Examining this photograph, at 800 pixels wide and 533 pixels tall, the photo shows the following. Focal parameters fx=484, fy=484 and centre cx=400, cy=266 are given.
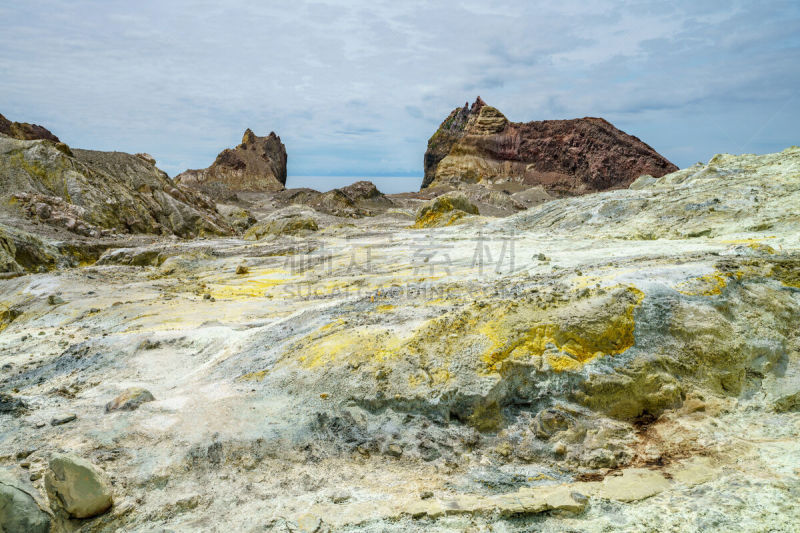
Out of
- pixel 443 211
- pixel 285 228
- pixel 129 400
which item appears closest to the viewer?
pixel 129 400

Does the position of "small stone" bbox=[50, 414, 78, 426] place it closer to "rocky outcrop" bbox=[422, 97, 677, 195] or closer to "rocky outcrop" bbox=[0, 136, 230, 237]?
"rocky outcrop" bbox=[0, 136, 230, 237]

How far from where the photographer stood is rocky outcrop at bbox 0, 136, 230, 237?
2409 cm

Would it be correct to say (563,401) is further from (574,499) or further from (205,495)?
(205,495)

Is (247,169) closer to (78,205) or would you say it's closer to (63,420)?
(78,205)

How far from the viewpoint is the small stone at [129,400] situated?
4.72 m

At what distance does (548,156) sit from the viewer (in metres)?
73.1

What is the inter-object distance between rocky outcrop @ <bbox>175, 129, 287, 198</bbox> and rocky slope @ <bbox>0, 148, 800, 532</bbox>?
70298 millimetres

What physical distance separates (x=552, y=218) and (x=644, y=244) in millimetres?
8982

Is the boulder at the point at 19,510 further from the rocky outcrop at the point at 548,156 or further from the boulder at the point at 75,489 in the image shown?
the rocky outcrop at the point at 548,156

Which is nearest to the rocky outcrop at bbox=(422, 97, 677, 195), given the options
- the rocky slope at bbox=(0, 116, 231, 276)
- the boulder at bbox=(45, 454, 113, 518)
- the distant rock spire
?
the distant rock spire

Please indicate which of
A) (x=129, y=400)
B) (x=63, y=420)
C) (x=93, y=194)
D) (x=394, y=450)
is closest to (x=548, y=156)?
(x=93, y=194)

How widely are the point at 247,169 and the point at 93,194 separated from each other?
50680 mm

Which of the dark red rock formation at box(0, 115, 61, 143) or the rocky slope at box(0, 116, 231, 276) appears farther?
the dark red rock formation at box(0, 115, 61, 143)

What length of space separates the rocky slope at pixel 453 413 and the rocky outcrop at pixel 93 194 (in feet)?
67.8
